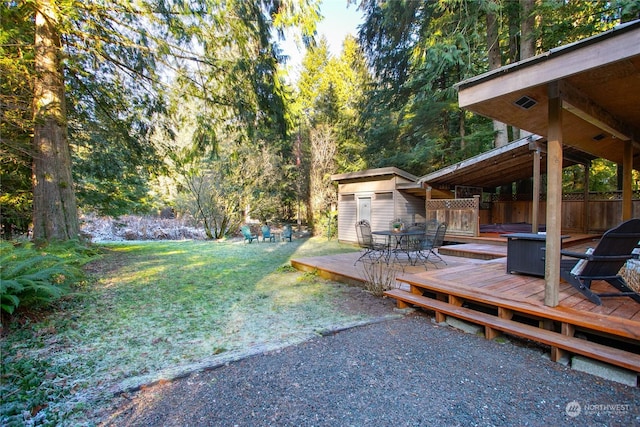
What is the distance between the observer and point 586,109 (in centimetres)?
325

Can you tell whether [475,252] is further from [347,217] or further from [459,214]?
[347,217]

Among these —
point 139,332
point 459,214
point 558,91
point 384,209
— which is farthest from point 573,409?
point 384,209

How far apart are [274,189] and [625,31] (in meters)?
15.1

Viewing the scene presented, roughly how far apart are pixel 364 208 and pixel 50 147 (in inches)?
354

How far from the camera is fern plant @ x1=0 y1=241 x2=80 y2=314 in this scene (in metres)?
3.00

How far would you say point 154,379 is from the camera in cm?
226

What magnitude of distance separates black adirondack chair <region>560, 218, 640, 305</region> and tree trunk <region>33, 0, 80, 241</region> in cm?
895

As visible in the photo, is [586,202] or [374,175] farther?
[374,175]

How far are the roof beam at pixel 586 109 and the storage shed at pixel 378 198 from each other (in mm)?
5760

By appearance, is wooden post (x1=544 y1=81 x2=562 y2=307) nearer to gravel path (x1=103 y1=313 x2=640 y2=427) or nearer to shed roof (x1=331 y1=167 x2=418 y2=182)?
gravel path (x1=103 y1=313 x2=640 y2=427)

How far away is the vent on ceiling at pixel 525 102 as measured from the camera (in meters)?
3.21

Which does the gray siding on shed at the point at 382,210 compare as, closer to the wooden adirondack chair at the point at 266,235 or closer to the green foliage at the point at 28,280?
the wooden adirondack chair at the point at 266,235

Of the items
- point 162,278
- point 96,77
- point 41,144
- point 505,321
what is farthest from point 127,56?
point 505,321

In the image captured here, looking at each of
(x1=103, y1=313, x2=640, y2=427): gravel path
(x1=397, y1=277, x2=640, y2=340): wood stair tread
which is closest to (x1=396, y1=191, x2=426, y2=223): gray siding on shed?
(x1=397, y1=277, x2=640, y2=340): wood stair tread
